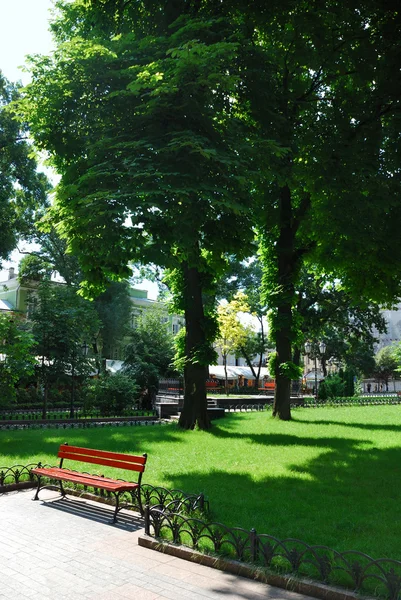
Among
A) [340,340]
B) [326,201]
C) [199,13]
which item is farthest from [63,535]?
[340,340]

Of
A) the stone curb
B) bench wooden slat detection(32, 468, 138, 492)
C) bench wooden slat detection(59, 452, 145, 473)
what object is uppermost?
bench wooden slat detection(59, 452, 145, 473)

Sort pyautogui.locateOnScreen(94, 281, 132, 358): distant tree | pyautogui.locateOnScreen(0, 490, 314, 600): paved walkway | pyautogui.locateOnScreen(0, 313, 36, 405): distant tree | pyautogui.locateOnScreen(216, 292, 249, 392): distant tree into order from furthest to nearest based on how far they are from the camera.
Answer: pyautogui.locateOnScreen(94, 281, 132, 358): distant tree
pyautogui.locateOnScreen(216, 292, 249, 392): distant tree
pyautogui.locateOnScreen(0, 313, 36, 405): distant tree
pyautogui.locateOnScreen(0, 490, 314, 600): paved walkway

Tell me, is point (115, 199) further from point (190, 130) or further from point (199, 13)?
point (199, 13)

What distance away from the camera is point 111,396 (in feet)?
87.9

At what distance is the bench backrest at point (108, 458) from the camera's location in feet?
26.7

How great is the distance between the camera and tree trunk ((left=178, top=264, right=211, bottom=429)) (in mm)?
17797

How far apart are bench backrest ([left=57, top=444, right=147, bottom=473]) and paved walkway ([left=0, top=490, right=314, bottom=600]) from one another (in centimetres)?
71

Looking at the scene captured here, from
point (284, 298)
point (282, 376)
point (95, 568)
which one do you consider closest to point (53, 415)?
point (282, 376)

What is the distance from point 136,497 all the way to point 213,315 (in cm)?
1166

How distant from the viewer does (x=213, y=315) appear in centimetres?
1962

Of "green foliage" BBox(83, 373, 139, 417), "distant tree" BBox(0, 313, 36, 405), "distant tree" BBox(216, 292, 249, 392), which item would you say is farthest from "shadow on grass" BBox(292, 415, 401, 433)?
"distant tree" BBox(216, 292, 249, 392)

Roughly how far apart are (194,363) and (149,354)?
18068mm

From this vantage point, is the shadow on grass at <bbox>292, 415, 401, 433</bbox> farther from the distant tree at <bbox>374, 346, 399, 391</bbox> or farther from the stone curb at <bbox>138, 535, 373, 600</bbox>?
the distant tree at <bbox>374, 346, 399, 391</bbox>

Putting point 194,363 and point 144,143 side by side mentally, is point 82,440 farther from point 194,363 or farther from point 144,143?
point 144,143
